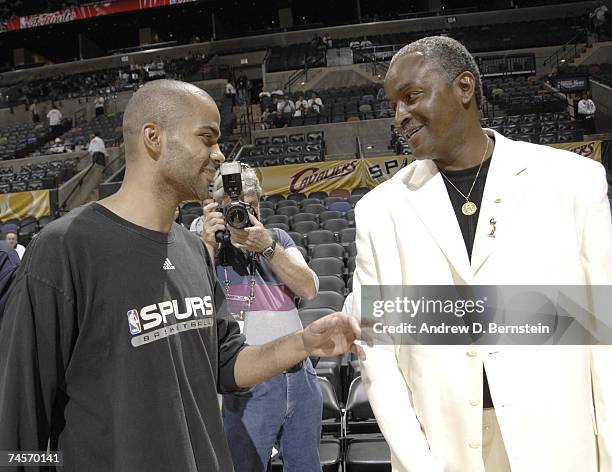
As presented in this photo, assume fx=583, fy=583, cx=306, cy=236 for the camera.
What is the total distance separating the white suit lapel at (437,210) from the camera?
4.81ft

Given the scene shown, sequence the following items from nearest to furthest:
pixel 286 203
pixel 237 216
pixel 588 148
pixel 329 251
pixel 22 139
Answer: pixel 237 216
pixel 329 251
pixel 286 203
pixel 588 148
pixel 22 139

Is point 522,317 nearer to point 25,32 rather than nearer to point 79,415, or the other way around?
point 79,415

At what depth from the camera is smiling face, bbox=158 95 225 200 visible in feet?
5.18

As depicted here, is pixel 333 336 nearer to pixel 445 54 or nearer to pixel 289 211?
pixel 445 54

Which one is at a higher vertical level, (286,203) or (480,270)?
(286,203)

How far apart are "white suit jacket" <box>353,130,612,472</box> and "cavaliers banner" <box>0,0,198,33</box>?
80.1 ft

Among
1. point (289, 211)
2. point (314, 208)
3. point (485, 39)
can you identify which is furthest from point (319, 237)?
point (485, 39)

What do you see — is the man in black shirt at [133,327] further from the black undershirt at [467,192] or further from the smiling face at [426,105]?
the smiling face at [426,105]

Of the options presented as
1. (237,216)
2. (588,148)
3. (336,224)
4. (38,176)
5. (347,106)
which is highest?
(347,106)

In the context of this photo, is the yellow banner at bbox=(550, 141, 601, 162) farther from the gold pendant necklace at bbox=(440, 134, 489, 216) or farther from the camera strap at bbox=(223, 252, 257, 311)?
the gold pendant necklace at bbox=(440, 134, 489, 216)

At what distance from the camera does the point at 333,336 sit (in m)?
1.62

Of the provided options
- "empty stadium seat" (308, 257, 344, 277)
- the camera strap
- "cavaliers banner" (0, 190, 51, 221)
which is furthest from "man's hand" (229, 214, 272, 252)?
"cavaliers banner" (0, 190, 51, 221)

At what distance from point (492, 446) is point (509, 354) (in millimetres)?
244

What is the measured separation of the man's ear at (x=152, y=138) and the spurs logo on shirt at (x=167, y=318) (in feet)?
1.34
